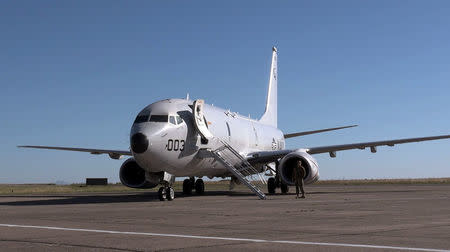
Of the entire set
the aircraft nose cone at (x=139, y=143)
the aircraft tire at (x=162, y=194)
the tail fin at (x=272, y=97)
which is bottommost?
the aircraft tire at (x=162, y=194)

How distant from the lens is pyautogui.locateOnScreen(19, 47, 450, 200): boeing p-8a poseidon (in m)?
21.5

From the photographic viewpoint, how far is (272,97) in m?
Answer: 42.9

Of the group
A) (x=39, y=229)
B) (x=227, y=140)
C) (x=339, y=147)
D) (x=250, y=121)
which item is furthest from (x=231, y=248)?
(x=250, y=121)

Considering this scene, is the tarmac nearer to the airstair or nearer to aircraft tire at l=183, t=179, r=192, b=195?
the airstair

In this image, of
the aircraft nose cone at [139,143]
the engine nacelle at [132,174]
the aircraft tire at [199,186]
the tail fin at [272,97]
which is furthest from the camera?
the tail fin at [272,97]

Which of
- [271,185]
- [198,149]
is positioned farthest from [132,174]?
[271,185]

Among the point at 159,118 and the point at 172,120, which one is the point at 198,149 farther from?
the point at 159,118

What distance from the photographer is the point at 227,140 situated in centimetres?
2655

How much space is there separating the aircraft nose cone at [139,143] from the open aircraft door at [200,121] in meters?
3.08

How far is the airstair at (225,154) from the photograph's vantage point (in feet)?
76.8

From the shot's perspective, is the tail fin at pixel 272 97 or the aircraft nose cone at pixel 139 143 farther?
the tail fin at pixel 272 97

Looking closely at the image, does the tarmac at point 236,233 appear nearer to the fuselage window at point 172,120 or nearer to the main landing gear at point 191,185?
the fuselage window at point 172,120

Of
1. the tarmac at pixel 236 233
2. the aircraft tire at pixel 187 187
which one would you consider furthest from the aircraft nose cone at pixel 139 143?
the aircraft tire at pixel 187 187

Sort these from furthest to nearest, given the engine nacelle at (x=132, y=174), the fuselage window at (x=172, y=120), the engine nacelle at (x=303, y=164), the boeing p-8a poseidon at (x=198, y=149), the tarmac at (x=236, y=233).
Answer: the engine nacelle at (x=132, y=174) → the engine nacelle at (x=303, y=164) → the fuselage window at (x=172, y=120) → the boeing p-8a poseidon at (x=198, y=149) → the tarmac at (x=236, y=233)
